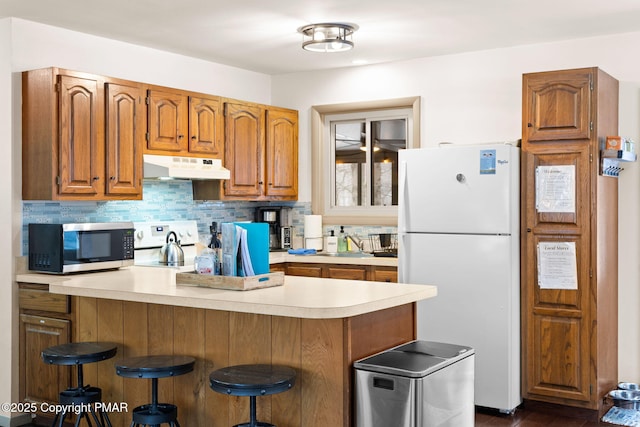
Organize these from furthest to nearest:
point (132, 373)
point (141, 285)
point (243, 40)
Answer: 1. point (243, 40)
2. point (141, 285)
3. point (132, 373)

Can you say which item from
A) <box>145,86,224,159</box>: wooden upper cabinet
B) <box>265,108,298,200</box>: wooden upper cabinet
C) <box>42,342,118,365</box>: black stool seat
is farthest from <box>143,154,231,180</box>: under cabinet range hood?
<box>42,342,118,365</box>: black stool seat

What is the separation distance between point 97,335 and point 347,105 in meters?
3.19

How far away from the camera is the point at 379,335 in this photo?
10.8 ft

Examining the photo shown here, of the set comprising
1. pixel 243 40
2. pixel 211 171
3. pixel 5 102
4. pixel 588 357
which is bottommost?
pixel 588 357

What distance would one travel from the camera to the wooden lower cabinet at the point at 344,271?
5379mm

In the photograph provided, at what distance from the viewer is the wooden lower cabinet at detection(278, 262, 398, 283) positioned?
5.38 m

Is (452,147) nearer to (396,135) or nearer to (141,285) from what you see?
(396,135)

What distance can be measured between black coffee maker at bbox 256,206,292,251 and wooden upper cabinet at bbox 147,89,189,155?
1357 millimetres

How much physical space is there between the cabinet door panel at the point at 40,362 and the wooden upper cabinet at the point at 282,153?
2.32m

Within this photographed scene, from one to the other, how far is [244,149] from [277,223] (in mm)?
927

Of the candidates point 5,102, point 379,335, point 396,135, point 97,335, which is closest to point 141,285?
point 97,335

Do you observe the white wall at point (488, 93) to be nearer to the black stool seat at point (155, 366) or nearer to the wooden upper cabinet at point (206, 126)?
the wooden upper cabinet at point (206, 126)

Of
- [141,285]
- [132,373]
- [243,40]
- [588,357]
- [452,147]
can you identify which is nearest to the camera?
[132,373]

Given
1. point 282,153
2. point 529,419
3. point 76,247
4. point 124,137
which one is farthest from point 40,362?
point 529,419
